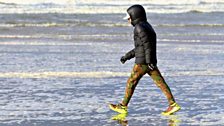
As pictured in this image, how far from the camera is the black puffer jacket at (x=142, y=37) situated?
11.1m

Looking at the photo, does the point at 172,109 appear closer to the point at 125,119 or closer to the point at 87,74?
the point at 125,119

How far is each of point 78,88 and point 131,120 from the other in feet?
12.6

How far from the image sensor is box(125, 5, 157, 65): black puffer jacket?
11.1 meters

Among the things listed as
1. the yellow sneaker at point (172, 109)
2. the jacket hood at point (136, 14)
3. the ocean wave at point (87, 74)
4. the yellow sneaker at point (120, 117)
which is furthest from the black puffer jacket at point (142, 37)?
the ocean wave at point (87, 74)

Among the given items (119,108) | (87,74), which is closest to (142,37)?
(119,108)

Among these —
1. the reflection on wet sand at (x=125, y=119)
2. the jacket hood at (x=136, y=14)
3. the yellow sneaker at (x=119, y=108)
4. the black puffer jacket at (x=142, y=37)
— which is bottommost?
the reflection on wet sand at (x=125, y=119)

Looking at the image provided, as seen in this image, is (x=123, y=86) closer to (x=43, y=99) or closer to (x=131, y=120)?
(x=43, y=99)

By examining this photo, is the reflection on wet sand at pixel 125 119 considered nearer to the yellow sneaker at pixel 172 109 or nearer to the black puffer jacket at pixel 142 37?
the yellow sneaker at pixel 172 109

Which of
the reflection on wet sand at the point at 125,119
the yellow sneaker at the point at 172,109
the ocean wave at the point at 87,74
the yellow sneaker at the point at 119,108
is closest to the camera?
the reflection on wet sand at the point at 125,119

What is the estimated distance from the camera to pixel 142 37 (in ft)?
36.4

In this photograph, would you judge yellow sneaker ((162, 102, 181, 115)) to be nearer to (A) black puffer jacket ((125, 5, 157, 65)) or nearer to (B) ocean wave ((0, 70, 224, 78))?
(A) black puffer jacket ((125, 5, 157, 65))

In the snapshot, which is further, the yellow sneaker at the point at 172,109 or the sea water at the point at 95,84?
the yellow sneaker at the point at 172,109

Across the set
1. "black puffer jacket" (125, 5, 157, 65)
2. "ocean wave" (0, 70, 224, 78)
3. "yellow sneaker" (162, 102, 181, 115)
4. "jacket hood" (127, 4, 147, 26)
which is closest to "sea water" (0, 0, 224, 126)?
"ocean wave" (0, 70, 224, 78)

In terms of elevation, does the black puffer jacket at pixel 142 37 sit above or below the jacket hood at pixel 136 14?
below
